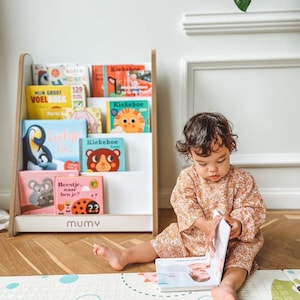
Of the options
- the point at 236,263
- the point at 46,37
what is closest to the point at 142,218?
the point at 236,263

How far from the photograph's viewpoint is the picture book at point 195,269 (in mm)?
735

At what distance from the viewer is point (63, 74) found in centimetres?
119

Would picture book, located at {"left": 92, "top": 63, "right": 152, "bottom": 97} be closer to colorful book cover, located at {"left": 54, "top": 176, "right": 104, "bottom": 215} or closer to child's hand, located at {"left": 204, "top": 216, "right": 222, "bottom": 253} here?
colorful book cover, located at {"left": 54, "top": 176, "right": 104, "bottom": 215}

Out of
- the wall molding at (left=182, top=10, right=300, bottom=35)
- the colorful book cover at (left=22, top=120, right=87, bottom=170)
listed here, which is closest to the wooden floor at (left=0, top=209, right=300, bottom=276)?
the colorful book cover at (left=22, top=120, right=87, bottom=170)

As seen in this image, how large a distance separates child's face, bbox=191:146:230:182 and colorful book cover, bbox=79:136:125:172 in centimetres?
33

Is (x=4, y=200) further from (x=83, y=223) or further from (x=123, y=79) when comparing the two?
(x=123, y=79)

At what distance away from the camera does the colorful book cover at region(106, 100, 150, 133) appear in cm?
115

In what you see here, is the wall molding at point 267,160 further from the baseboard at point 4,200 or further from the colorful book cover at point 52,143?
the baseboard at point 4,200

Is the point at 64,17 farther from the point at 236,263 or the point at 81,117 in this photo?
the point at 236,263

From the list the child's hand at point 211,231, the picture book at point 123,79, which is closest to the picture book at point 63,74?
the picture book at point 123,79

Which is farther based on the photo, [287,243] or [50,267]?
[287,243]

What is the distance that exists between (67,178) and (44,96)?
291mm

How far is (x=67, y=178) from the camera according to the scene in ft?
3.56

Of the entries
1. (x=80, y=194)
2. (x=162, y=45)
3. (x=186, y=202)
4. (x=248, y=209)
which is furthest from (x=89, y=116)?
(x=248, y=209)
